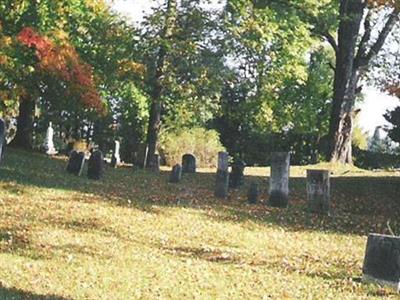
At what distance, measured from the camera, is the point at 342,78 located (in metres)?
28.9

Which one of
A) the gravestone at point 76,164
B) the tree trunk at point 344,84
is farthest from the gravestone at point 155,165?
the tree trunk at point 344,84

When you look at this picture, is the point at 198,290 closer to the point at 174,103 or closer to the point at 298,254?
the point at 298,254

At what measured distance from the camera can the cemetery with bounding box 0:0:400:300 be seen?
916 cm

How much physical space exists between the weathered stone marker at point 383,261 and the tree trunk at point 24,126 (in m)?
24.5

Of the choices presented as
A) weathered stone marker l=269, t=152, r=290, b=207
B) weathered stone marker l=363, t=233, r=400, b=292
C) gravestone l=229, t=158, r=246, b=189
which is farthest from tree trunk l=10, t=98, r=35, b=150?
weathered stone marker l=363, t=233, r=400, b=292

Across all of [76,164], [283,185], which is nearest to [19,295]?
[283,185]

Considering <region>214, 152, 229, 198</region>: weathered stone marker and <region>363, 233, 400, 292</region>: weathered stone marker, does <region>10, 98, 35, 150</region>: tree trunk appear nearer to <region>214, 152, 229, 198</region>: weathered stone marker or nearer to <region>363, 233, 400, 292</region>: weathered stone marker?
<region>214, 152, 229, 198</region>: weathered stone marker

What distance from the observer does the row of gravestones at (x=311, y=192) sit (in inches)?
364

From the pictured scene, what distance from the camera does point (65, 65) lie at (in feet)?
73.2

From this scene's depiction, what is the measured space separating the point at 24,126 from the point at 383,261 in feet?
83.4

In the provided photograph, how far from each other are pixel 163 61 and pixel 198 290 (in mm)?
22692

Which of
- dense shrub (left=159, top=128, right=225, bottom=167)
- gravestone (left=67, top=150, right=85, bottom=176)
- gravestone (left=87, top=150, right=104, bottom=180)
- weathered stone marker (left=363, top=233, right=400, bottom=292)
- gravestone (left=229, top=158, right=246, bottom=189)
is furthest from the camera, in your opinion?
dense shrub (left=159, top=128, right=225, bottom=167)

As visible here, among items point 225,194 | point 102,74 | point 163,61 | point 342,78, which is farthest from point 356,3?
point 225,194

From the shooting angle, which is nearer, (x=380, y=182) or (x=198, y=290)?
(x=198, y=290)
